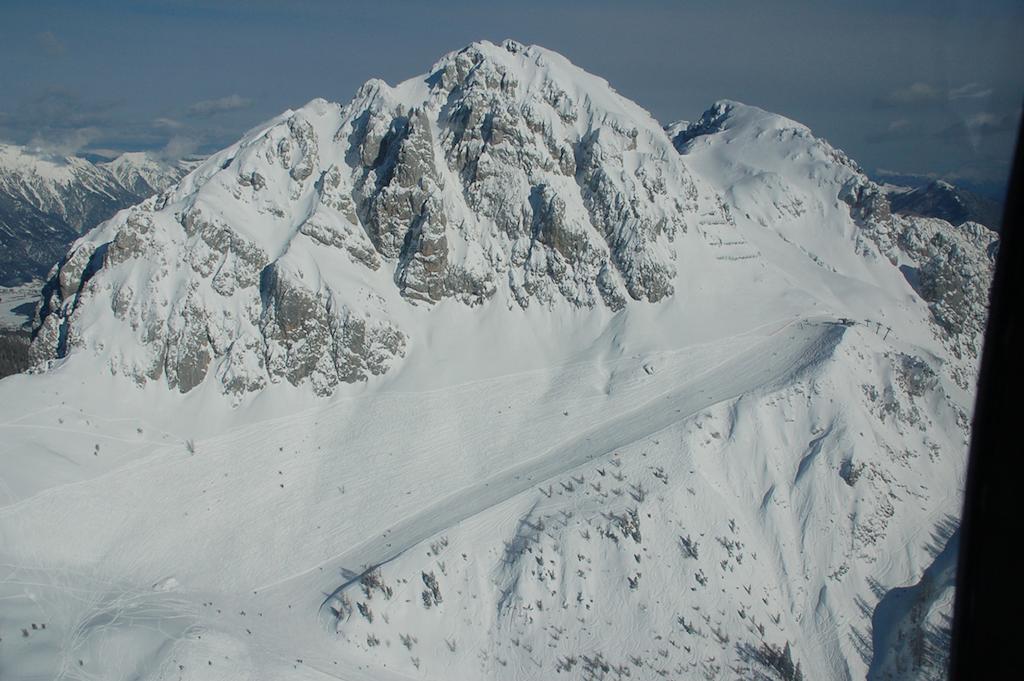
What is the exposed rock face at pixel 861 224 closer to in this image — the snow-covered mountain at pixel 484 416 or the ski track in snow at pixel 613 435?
the snow-covered mountain at pixel 484 416

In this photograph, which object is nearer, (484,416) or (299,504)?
(299,504)

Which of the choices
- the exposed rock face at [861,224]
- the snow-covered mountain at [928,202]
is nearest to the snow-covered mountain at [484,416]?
the exposed rock face at [861,224]

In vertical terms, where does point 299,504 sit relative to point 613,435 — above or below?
below

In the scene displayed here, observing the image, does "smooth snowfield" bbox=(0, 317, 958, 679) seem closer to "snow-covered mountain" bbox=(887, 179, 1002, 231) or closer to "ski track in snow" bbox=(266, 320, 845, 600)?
"ski track in snow" bbox=(266, 320, 845, 600)

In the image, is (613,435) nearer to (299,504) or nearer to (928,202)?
(299,504)

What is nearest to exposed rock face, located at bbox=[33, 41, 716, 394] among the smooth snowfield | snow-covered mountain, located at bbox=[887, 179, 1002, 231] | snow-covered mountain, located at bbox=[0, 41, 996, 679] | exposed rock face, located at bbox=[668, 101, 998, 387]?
snow-covered mountain, located at bbox=[0, 41, 996, 679]

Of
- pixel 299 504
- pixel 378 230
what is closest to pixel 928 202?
pixel 378 230
